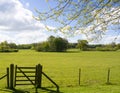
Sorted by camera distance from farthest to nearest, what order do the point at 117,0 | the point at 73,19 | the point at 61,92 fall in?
1. the point at 61,92
2. the point at 73,19
3. the point at 117,0

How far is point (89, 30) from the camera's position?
43.3ft

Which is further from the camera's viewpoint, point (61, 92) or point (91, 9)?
point (61, 92)

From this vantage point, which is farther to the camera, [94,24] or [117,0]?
[94,24]

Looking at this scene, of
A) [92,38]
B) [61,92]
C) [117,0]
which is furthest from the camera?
[61,92]

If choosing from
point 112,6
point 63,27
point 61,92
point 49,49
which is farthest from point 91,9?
point 49,49

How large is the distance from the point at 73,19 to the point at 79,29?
675 millimetres

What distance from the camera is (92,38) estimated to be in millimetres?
13789

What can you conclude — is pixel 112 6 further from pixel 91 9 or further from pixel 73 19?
pixel 73 19

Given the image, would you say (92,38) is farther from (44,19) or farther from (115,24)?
(44,19)

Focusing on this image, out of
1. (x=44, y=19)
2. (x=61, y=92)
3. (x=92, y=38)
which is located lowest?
(x=61, y=92)

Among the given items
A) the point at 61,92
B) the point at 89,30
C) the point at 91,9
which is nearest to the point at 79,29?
the point at 89,30

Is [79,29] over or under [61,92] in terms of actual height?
over

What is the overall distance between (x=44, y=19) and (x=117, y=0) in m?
3.46

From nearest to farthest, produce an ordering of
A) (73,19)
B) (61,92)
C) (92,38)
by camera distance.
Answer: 1. (73,19)
2. (92,38)
3. (61,92)
